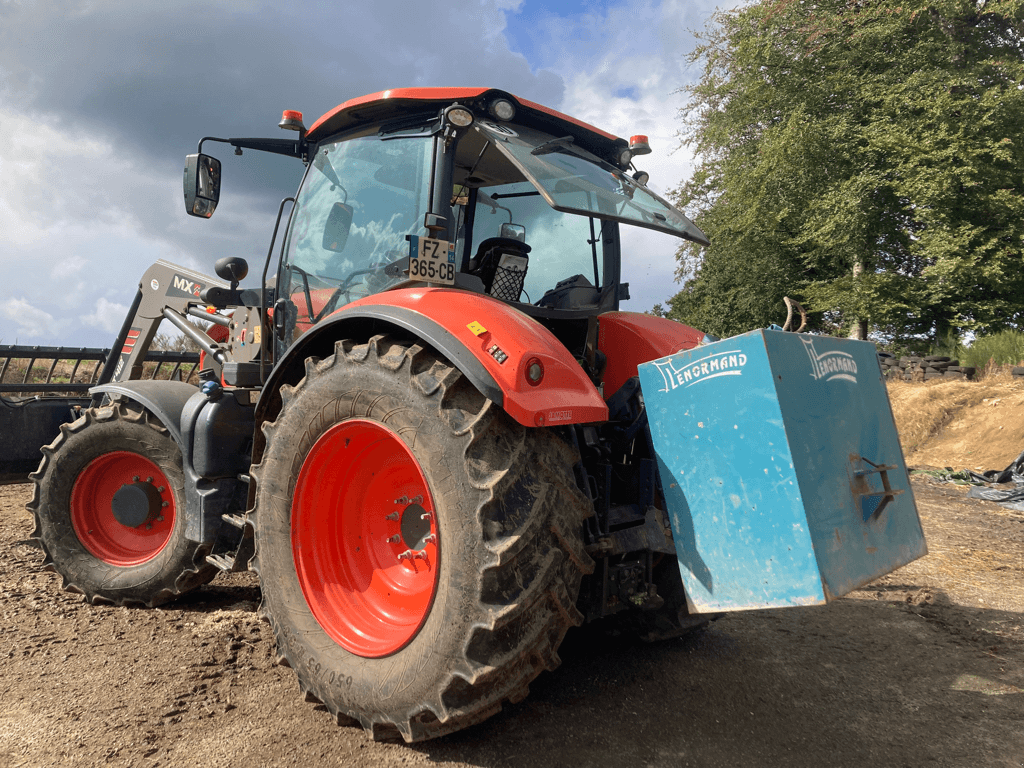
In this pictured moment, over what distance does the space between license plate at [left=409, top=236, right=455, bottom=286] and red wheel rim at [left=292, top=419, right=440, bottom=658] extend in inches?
25.0

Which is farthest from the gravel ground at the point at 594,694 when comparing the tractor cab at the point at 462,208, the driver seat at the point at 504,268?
the driver seat at the point at 504,268

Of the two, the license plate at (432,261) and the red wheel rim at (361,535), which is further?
the license plate at (432,261)

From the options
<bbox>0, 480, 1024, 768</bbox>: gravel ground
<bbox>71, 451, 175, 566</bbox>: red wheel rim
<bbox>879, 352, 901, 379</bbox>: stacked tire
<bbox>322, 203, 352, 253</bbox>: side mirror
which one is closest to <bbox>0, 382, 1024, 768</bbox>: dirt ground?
<bbox>0, 480, 1024, 768</bbox>: gravel ground

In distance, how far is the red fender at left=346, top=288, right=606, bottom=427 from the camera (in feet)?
6.65

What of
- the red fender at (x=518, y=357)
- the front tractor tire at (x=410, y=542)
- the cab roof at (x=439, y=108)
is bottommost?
the front tractor tire at (x=410, y=542)

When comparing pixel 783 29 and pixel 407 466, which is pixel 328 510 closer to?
pixel 407 466

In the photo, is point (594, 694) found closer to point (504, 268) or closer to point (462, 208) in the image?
point (504, 268)

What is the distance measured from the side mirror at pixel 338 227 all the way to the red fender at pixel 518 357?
844 millimetres

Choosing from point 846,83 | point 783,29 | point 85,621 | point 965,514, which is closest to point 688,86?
point 783,29

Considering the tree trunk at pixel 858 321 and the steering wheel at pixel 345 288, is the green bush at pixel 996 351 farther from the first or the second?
the steering wheel at pixel 345 288

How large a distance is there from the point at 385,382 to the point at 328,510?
0.66 meters

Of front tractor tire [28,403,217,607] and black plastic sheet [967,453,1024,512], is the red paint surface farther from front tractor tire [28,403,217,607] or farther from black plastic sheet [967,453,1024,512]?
black plastic sheet [967,453,1024,512]

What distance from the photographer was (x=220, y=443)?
10.5ft

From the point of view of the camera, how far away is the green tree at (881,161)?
14.4 m
